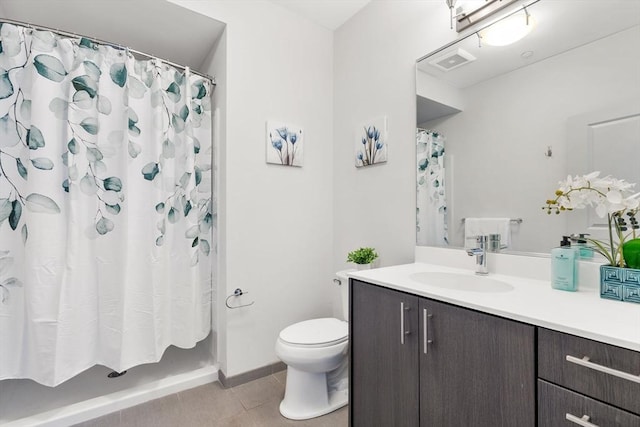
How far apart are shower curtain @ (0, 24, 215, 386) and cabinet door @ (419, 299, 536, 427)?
1552 mm

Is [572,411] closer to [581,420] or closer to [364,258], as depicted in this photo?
[581,420]

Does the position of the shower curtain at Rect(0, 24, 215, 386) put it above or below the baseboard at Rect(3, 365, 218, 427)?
above

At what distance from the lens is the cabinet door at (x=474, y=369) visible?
32.4 inches

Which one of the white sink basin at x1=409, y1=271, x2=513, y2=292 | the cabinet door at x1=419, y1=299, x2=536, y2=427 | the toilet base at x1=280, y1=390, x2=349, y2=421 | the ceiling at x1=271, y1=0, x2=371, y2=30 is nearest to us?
the cabinet door at x1=419, y1=299, x2=536, y2=427

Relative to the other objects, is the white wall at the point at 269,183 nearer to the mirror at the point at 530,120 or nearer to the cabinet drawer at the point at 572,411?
the mirror at the point at 530,120

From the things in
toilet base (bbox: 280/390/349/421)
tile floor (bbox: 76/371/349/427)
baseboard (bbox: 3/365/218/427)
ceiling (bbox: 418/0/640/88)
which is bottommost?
tile floor (bbox: 76/371/349/427)

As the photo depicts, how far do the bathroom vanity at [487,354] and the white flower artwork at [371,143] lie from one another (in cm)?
87

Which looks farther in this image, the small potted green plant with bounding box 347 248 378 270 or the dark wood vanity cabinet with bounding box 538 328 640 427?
the small potted green plant with bounding box 347 248 378 270

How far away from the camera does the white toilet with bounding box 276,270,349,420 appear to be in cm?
158

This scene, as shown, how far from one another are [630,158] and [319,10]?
205 centimetres

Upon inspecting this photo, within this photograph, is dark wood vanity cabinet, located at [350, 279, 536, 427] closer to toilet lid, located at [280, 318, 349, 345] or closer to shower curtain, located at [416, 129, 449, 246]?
toilet lid, located at [280, 318, 349, 345]

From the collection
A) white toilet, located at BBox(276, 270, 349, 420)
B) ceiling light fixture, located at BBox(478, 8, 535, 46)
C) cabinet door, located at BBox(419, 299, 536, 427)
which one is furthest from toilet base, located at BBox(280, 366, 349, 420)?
ceiling light fixture, located at BBox(478, 8, 535, 46)

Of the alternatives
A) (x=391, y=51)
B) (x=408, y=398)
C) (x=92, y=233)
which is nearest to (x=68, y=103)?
(x=92, y=233)

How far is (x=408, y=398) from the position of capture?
1.14m
